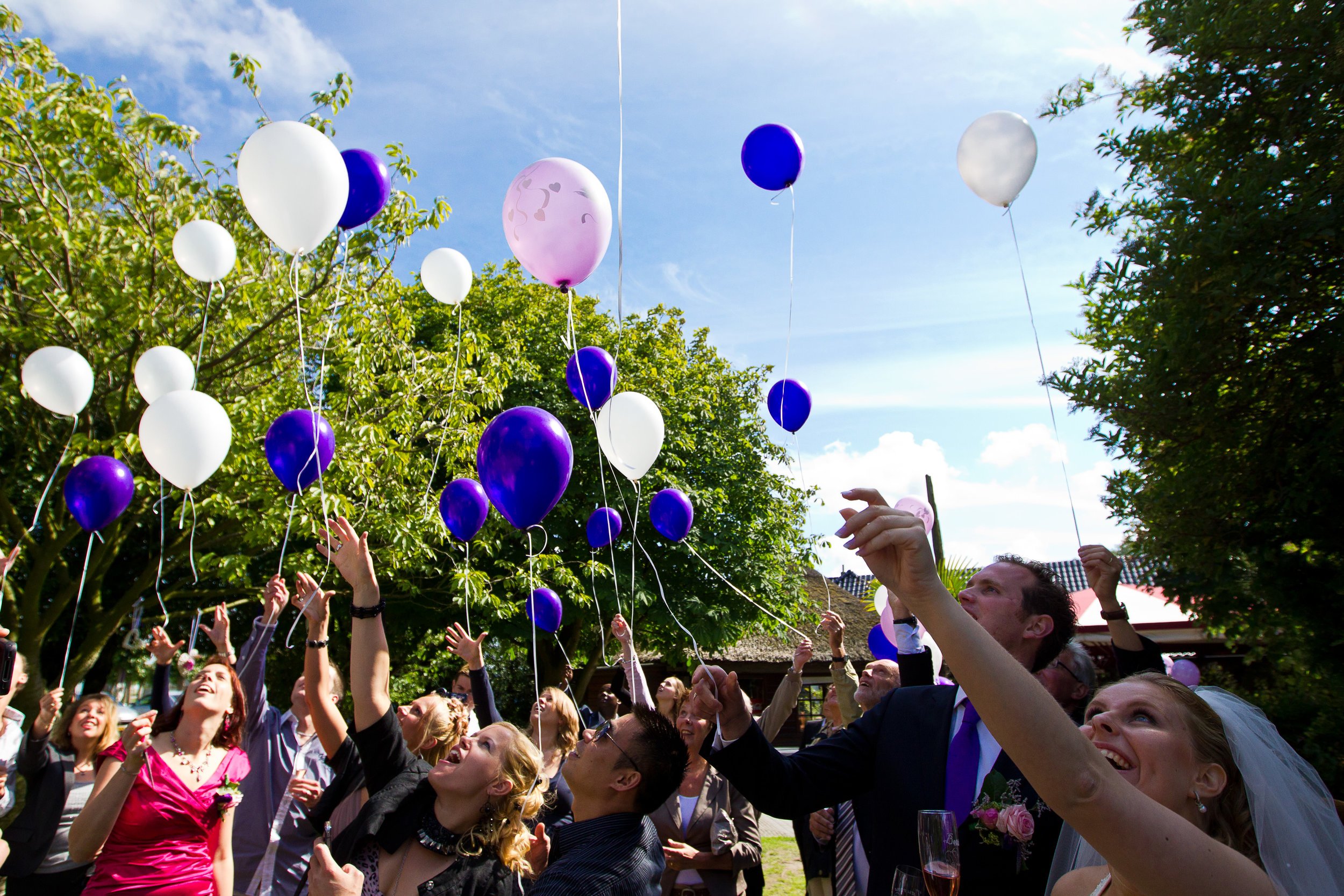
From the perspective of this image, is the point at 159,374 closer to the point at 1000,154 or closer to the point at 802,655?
the point at 802,655

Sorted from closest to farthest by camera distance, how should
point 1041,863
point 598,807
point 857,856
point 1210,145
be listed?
point 1041,863 < point 598,807 < point 857,856 < point 1210,145

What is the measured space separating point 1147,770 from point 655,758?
1442 mm

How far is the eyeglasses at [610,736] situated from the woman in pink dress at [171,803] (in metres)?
1.99

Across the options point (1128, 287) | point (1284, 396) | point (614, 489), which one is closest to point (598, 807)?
point (1284, 396)

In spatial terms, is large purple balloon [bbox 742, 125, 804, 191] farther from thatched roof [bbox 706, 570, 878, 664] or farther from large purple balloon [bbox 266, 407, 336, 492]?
thatched roof [bbox 706, 570, 878, 664]

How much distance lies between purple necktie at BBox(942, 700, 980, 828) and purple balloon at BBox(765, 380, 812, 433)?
5459 millimetres

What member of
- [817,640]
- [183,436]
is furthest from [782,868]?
[817,640]

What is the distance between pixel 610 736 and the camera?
259 centimetres

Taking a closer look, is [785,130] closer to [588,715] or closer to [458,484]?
[458,484]

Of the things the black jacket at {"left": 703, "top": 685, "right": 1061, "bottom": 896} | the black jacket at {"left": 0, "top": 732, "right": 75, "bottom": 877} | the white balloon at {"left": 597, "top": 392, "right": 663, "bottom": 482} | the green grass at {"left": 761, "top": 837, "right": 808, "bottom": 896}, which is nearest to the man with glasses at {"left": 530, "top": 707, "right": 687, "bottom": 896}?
the black jacket at {"left": 703, "top": 685, "right": 1061, "bottom": 896}

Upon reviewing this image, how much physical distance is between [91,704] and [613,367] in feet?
13.2

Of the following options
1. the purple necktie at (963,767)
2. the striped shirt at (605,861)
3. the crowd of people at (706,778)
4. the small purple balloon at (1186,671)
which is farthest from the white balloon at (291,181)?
the small purple balloon at (1186,671)

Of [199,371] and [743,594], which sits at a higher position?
[199,371]

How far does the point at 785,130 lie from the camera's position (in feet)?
19.1
